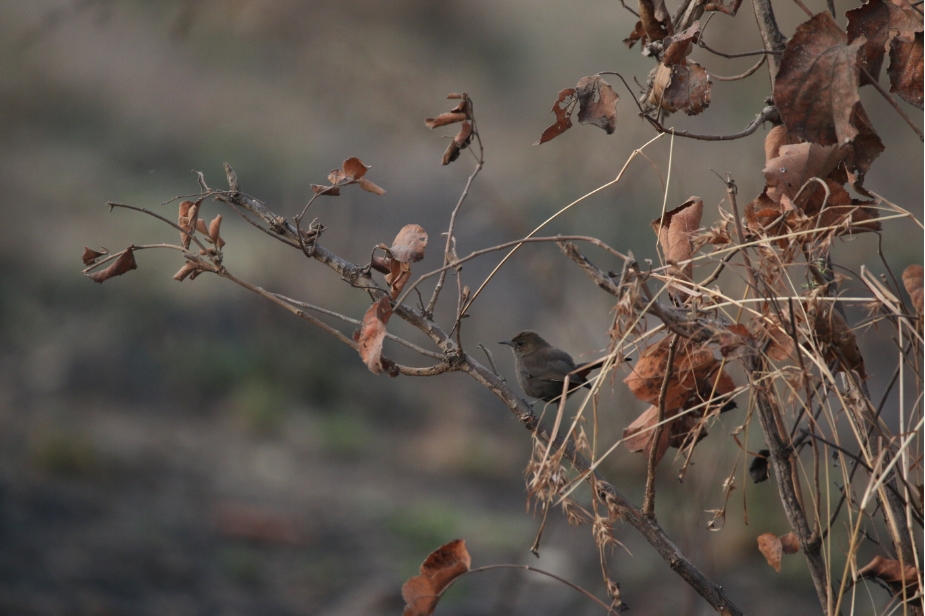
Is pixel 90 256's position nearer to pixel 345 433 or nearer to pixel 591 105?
pixel 591 105

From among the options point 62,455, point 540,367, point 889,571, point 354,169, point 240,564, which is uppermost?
point 62,455

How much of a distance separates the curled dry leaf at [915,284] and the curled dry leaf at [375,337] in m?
0.79

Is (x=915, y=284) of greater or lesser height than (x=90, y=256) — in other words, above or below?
below

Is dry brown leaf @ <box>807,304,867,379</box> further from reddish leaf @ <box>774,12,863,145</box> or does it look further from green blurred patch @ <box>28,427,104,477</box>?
green blurred patch @ <box>28,427,104,477</box>

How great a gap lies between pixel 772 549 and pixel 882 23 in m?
0.94

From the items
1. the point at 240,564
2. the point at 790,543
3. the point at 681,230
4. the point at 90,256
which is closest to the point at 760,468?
the point at 790,543

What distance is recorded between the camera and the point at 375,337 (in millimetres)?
1231

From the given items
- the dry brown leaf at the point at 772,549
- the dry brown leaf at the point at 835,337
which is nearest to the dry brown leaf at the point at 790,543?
the dry brown leaf at the point at 772,549

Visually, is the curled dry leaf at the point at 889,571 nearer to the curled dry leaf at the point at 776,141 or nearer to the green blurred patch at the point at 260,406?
the curled dry leaf at the point at 776,141

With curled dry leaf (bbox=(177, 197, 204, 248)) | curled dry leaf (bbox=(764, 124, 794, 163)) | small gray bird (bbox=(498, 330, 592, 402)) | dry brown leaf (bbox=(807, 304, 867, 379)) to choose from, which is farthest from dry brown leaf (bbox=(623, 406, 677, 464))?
small gray bird (bbox=(498, 330, 592, 402))

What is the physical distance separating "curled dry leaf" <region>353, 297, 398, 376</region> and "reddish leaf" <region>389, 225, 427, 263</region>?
15cm

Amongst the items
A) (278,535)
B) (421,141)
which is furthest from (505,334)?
(278,535)

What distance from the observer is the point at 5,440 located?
562 cm

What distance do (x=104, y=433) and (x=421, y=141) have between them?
3853mm
